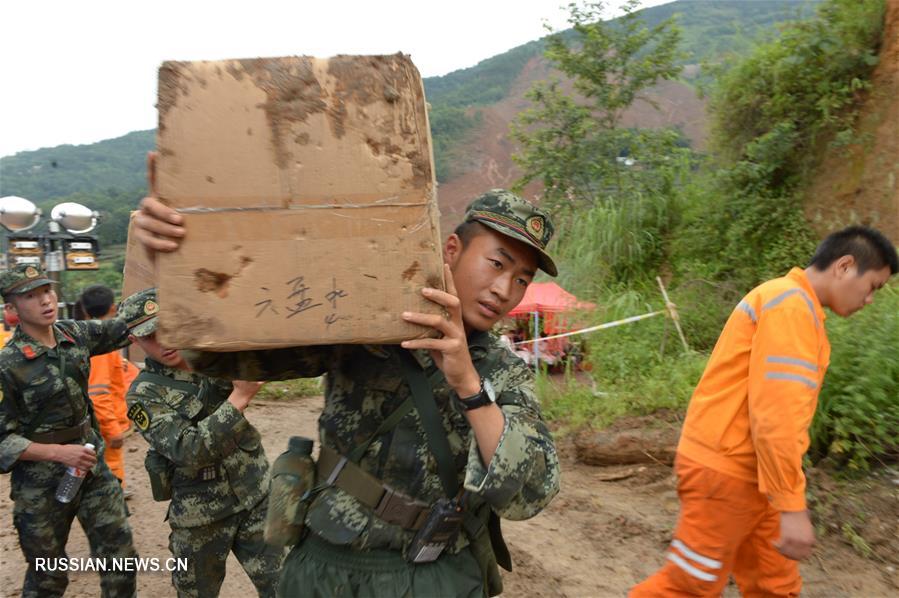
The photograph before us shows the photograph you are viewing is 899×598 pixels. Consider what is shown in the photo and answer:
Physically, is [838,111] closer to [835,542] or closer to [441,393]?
[835,542]

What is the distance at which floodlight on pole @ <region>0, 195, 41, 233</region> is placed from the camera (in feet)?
22.6

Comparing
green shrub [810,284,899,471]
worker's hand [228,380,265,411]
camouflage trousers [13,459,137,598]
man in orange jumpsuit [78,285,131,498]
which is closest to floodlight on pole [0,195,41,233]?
man in orange jumpsuit [78,285,131,498]

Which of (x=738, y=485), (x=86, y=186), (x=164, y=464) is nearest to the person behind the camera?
(x=738, y=485)

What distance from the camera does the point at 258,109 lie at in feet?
4.11

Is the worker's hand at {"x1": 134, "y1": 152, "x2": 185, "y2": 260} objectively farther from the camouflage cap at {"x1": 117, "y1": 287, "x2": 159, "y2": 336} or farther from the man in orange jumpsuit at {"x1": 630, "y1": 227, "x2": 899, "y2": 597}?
the man in orange jumpsuit at {"x1": 630, "y1": 227, "x2": 899, "y2": 597}

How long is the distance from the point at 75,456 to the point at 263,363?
2227 millimetres

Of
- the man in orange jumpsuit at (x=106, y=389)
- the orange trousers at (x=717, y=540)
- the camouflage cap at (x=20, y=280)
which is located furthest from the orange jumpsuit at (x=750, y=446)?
the man in orange jumpsuit at (x=106, y=389)

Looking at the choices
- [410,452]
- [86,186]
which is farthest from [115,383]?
[86,186]

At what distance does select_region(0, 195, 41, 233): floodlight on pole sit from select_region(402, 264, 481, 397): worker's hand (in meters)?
7.45

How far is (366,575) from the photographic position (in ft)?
5.17

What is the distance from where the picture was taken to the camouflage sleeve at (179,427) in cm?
259

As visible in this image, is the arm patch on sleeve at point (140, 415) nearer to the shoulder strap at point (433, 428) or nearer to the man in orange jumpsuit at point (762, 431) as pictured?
the shoulder strap at point (433, 428)

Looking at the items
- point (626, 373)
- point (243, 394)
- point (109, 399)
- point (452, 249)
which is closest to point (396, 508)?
point (452, 249)

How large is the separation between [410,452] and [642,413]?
4.55m
